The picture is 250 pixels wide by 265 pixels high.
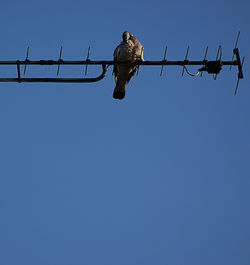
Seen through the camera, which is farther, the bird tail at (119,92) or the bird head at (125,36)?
the bird head at (125,36)

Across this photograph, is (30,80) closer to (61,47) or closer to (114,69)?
(61,47)

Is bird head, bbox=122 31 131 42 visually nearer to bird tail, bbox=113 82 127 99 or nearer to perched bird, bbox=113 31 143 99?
perched bird, bbox=113 31 143 99

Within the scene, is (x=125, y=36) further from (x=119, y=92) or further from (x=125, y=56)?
(x=119, y=92)

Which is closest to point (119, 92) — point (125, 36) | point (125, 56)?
point (125, 56)

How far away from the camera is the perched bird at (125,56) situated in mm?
9133

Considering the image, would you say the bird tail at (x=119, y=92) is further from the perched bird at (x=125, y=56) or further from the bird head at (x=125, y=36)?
the bird head at (x=125, y=36)

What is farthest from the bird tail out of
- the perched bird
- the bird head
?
the bird head

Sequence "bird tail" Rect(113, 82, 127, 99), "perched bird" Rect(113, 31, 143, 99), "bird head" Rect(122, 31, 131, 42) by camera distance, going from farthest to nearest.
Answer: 1. "bird head" Rect(122, 31, 131, 42)
2. "bird tail" Rect(113, 82, 127, 99)
3. "perched bird" Rect(113, 31, 143, 99)

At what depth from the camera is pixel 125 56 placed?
9844 mm

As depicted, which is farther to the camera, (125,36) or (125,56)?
(125,36)

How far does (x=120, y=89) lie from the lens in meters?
9.86

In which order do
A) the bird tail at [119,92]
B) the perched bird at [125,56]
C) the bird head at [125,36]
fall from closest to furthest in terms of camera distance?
the perched bird at [125,56]
the bird tail at [119,92]
the bird head at [125,36]

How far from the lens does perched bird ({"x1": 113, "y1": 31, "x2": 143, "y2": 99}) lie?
30.0 ft

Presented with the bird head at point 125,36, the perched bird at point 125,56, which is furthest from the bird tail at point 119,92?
the bird head at point 125,36
